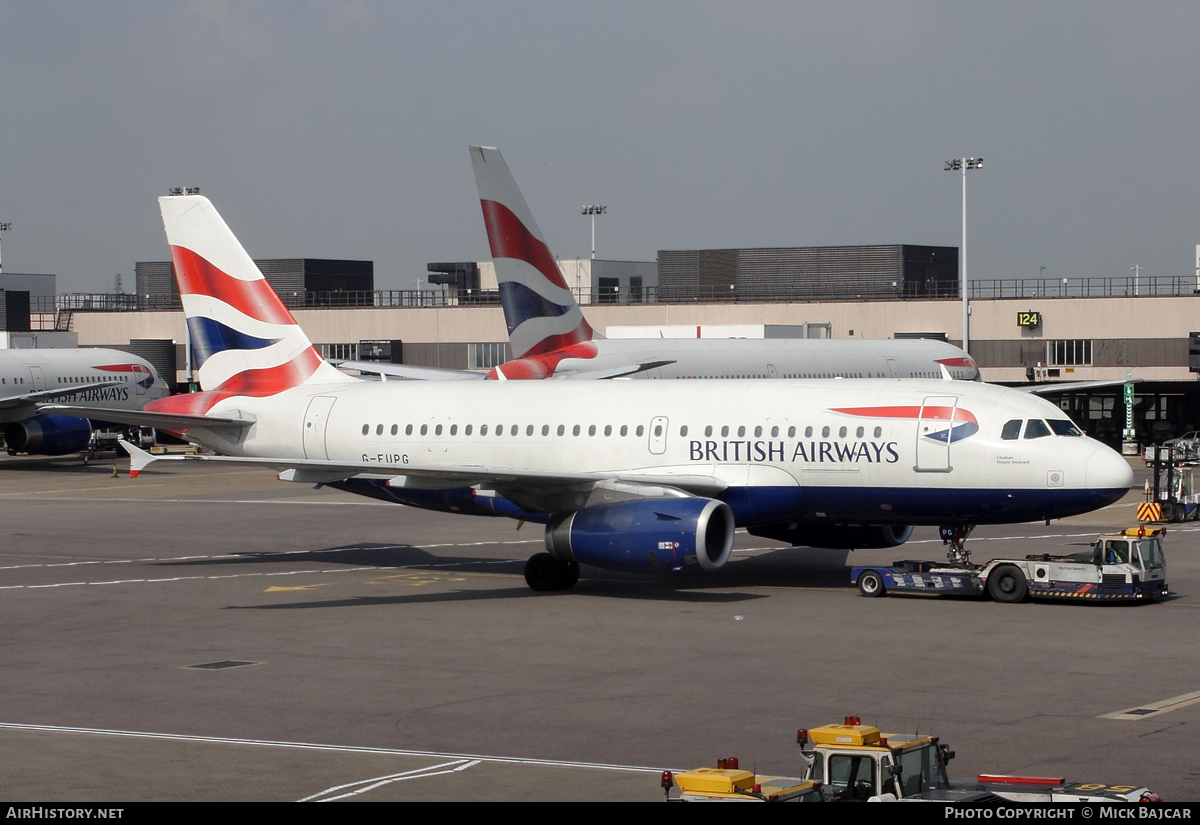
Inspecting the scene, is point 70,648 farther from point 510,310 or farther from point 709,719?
point 510,310

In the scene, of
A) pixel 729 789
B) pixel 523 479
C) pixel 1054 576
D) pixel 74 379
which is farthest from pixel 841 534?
pixel 74 379

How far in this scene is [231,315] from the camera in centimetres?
4050

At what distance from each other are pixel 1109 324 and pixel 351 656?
7042cm

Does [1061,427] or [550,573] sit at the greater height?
[1061,427]

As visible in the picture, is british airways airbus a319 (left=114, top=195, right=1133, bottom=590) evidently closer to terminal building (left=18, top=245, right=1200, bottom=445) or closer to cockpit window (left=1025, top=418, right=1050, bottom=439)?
cockpit window (left=1025, top=418, right=1050, bottom=439)

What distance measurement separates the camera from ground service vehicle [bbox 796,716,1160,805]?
1342 cm

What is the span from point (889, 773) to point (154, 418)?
86.2ft

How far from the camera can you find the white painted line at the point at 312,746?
1773 cm

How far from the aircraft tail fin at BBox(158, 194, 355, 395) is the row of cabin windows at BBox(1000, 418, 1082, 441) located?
17.8m

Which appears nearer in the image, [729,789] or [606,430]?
[729,789]

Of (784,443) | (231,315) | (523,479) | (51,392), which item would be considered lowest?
(523,479)

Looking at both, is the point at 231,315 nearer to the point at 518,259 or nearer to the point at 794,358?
the point at 518,259

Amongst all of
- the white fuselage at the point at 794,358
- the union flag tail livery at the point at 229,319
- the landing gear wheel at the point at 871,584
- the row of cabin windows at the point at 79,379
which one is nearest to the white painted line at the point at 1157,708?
the landing gear wheel at the point at 871,584

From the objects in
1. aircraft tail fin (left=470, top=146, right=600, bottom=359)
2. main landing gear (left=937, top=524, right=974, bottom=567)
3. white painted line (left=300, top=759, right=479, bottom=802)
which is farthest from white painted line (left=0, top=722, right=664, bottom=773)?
aircraft tail fin (left=470, top=146, right=600, bottom=359)
